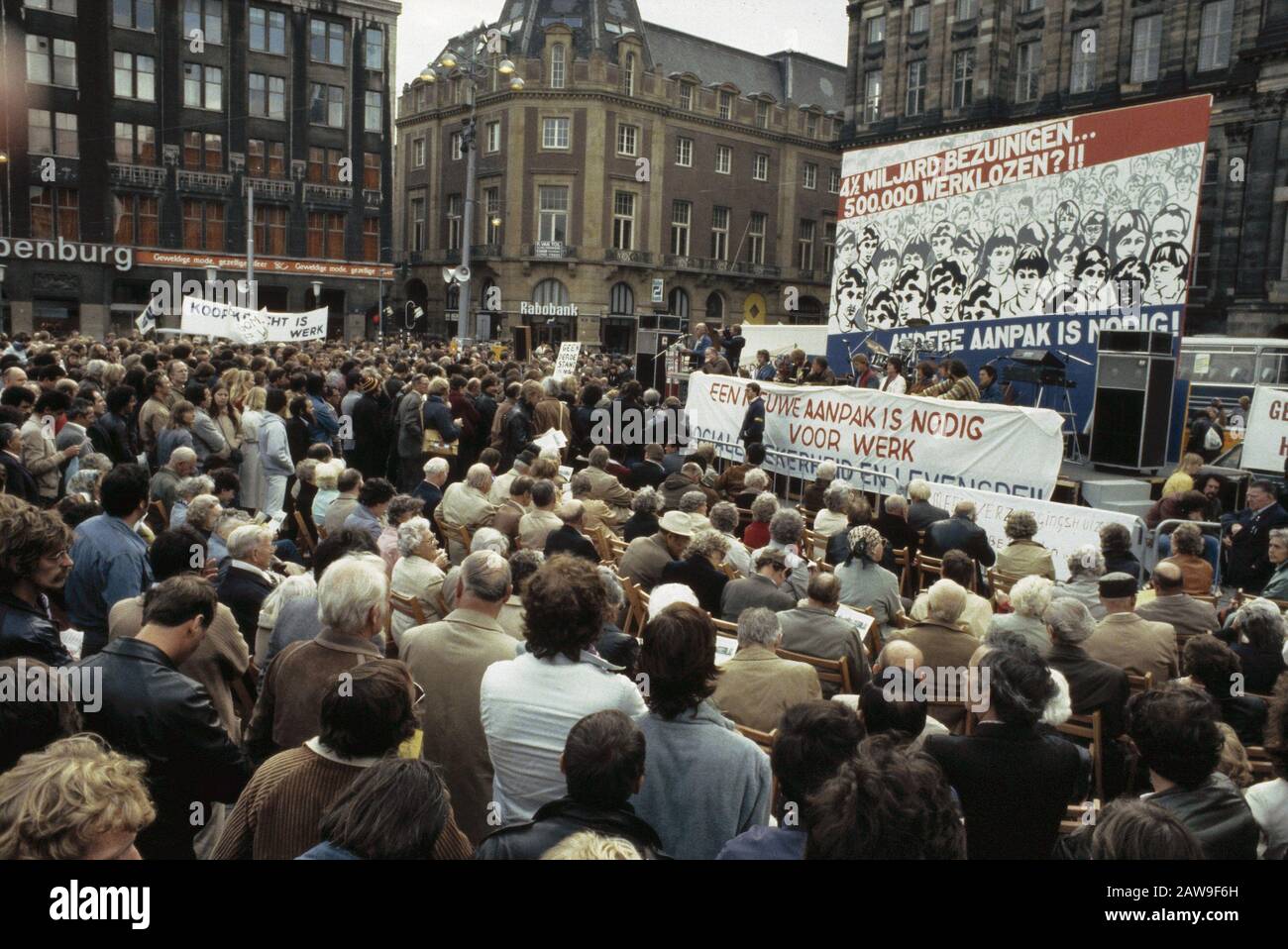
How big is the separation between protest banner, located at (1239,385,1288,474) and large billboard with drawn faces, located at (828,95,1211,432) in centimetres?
166

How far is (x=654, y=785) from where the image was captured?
3.28 meters

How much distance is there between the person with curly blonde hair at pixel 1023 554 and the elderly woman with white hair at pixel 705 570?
2638mm

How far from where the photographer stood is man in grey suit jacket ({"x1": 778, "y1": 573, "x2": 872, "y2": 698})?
17.7 ft

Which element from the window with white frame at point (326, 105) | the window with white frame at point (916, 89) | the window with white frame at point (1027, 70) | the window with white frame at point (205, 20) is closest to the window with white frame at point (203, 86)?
the window with white frame at point (205, 20)

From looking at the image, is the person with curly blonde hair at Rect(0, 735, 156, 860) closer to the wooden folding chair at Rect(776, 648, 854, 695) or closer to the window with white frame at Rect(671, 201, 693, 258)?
the wooden folding chair at Rect(776, 648, 854, 695)

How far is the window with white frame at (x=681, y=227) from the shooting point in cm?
5319

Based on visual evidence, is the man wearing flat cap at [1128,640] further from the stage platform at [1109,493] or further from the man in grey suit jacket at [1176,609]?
the stage platform at [1109,493]

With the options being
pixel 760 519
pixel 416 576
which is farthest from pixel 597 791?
pixel 760 519

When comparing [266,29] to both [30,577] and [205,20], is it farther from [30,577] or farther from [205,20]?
[30,577]

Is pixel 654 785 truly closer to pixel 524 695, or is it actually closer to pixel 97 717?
pixel 524 695

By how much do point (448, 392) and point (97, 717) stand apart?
9197 mm

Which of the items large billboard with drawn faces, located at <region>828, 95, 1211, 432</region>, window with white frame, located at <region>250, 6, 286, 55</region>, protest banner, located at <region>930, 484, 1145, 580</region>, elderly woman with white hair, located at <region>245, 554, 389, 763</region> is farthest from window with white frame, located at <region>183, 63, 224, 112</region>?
elderly woman with white hair, located at <region>245, 554, 389, 763</region>

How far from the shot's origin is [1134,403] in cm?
1355
